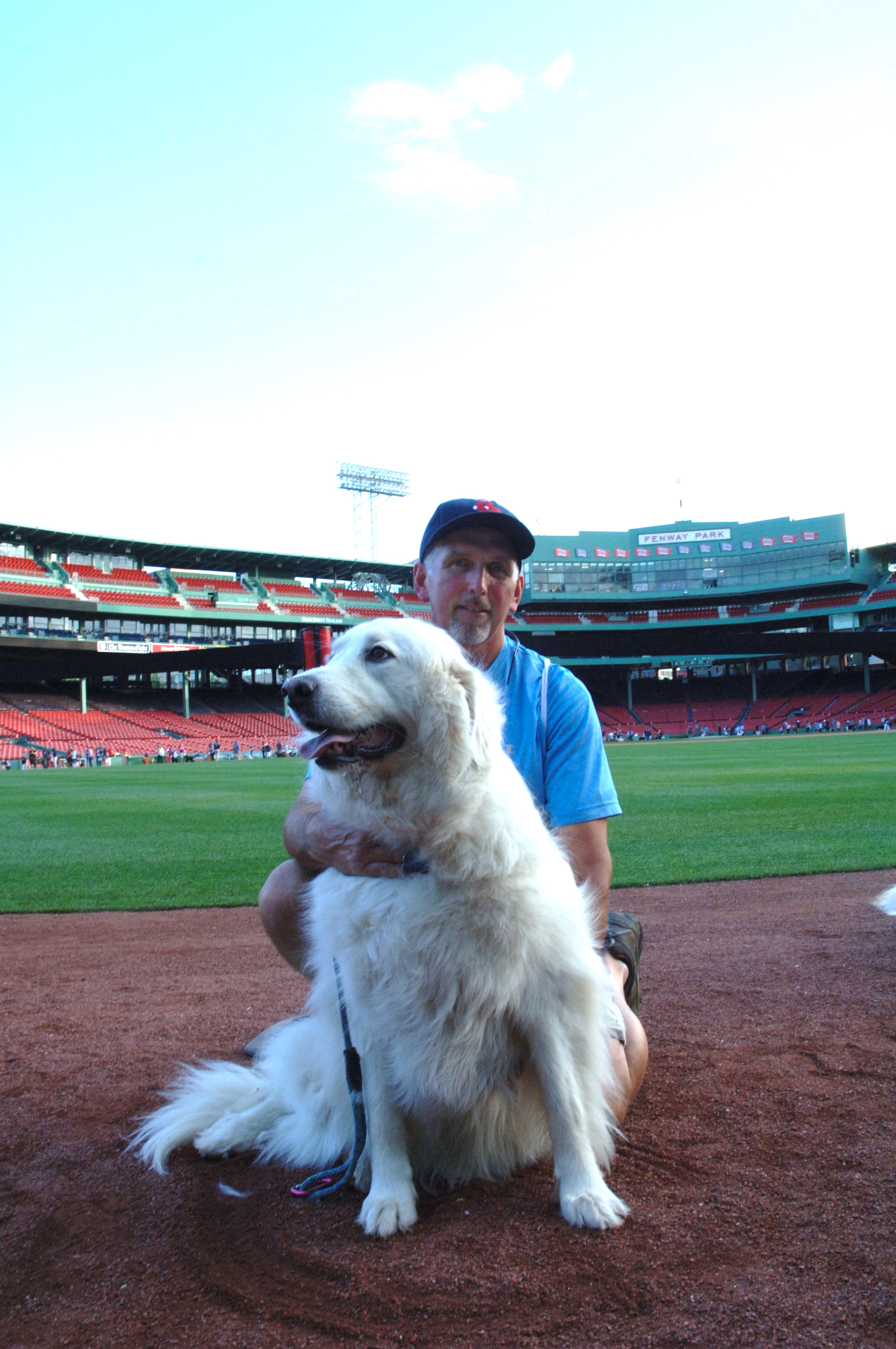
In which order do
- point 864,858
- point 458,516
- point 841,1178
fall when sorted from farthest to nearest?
1. point 864,858
2. point 458,516
3. point 841,1178

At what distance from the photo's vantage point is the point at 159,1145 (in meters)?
2.56

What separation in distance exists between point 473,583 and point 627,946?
55.4 inches

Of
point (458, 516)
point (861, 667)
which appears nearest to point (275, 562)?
point (861, 667)

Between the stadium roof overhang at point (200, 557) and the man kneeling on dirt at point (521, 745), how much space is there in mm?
50978

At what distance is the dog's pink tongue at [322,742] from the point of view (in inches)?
84.5

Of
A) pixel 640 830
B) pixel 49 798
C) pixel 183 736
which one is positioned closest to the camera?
pixel 640 830

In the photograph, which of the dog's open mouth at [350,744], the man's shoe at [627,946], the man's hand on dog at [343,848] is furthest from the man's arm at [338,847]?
the man's shoe at [627,946]

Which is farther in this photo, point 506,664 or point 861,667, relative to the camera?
point 861,667

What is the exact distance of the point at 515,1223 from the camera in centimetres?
212

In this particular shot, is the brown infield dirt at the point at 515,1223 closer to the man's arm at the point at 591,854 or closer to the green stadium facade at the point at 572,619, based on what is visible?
the man's arm at the point at 591,854

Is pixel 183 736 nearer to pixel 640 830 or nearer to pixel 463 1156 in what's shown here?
pixel 640 830

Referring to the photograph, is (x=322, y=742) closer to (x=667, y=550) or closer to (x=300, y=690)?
(x=300, y=690)

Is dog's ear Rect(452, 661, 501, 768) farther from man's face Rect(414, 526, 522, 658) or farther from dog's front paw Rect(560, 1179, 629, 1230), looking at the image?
dog's front paw Rect(560, 1179, 629, 1230)

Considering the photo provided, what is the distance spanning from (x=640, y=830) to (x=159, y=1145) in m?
8.56
